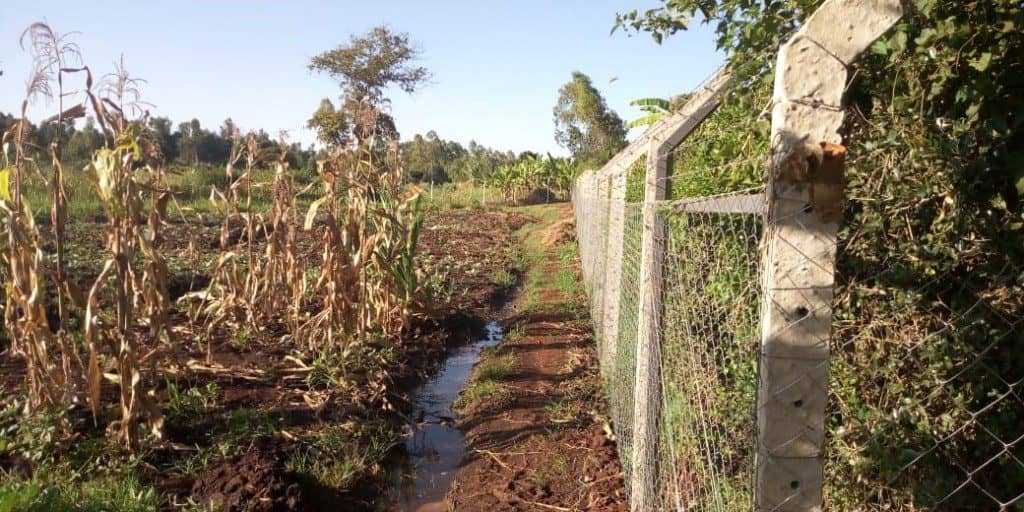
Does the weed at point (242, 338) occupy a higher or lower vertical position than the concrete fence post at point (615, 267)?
lower

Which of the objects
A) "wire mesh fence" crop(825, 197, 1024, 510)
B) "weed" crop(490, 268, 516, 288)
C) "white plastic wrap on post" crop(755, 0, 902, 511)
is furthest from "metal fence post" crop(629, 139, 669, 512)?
"weed" crop(490, 268, 516, 288)

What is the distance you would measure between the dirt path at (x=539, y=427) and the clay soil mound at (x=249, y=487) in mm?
973

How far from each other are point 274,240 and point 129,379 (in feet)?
7.80

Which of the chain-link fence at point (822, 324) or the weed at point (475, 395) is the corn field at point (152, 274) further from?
the chain-link fence at point (822, 324)

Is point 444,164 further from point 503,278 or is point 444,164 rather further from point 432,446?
point 432,446

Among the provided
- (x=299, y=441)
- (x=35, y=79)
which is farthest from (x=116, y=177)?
(x=299, y=441)

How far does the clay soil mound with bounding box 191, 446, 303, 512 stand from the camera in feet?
11.5

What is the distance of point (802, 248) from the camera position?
1.20 m

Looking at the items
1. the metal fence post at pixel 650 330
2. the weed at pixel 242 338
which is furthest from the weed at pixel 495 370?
the metal fence post at pixel 650 330

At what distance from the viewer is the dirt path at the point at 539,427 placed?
13.3 ft

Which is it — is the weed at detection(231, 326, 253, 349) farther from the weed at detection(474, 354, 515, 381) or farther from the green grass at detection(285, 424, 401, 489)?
the weed at detection(474, 354, 515, 381)

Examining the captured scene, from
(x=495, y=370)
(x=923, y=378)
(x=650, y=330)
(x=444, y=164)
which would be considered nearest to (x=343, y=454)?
(x=495, y=370)

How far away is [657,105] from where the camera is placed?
247 inches

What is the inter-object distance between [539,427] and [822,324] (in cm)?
403
